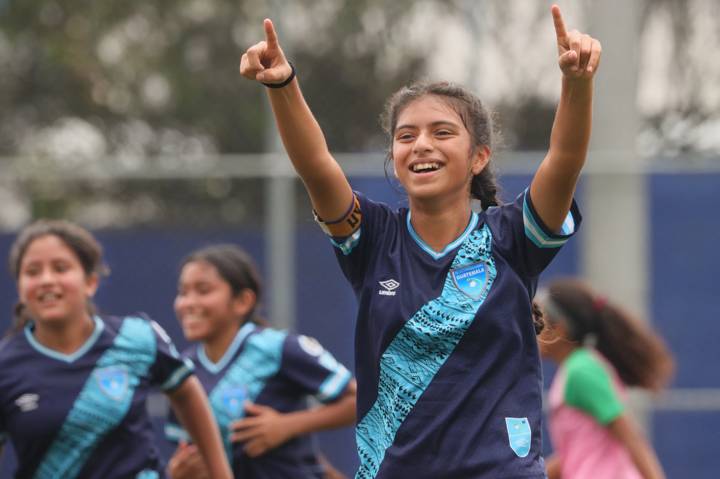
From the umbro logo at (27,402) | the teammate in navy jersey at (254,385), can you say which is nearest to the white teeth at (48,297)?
the umbro logo at (27,402)

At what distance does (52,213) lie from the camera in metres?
8.67

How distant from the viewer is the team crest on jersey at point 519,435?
127 inches

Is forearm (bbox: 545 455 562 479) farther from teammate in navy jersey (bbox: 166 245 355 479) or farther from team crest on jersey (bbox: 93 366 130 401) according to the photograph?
team crest on jersey (bbox: 93 366 130 401)

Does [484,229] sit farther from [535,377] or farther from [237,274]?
[237,274]

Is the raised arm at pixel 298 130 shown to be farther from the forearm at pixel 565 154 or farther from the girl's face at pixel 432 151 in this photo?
the forearm at pixel 565 154

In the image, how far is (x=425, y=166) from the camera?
3354 millimetres

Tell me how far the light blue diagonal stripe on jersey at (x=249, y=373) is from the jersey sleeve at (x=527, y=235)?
6.62 ft

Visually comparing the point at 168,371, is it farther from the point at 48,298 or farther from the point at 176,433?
the point at 176,433

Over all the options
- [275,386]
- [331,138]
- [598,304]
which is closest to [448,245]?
[275,386]

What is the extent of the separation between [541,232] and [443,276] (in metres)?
0.27

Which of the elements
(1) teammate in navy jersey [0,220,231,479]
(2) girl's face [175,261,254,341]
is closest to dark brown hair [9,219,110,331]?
(1) teammate in navy jersey [0,220,231,479]

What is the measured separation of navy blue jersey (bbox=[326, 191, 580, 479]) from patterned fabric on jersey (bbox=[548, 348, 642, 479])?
198cm

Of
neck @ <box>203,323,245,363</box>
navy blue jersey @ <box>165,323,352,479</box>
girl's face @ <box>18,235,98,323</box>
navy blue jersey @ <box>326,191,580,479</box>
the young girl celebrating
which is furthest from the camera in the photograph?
neck @ <box>203,323,245,363</box>

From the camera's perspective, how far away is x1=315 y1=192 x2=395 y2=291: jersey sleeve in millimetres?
3365
